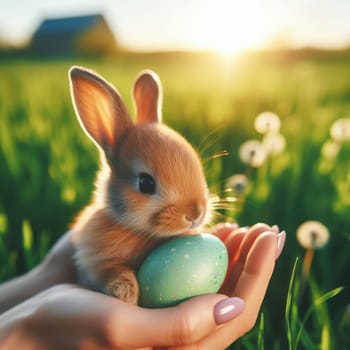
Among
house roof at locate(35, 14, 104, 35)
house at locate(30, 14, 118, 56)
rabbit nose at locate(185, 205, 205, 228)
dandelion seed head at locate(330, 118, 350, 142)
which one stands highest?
house roof at locate(35, 14, 104, 35)

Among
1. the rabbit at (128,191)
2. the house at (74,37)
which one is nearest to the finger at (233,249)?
the rabbit at (128,191)

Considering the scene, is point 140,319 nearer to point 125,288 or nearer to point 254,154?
point 125,288

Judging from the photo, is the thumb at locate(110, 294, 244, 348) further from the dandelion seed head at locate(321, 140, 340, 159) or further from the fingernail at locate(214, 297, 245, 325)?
the dandelion seed head at locate(321, 140, 340, 159)

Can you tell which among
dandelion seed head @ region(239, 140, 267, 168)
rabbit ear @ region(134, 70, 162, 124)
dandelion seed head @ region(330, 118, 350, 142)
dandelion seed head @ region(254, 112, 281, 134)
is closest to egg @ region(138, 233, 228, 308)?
rabbit ear @ region(134, 70, 162, 124)

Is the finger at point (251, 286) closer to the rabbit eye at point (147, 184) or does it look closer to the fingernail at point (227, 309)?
the fingernail at point (227, 309)

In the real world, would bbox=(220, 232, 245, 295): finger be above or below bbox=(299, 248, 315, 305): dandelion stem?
above

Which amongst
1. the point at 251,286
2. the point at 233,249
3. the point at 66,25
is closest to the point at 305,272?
the point at 233,249
